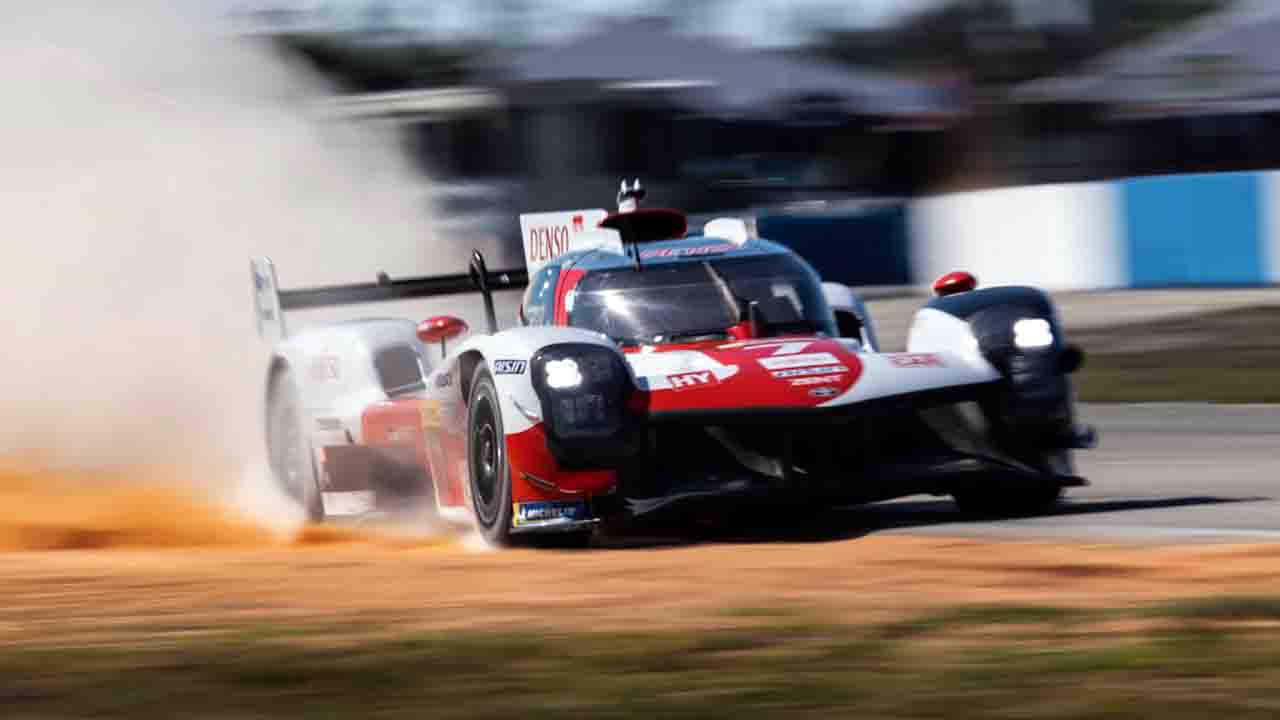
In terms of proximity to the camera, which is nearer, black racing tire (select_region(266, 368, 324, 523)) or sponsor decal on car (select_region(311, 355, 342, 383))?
sponsor decal on car (select_region(311, 355, 342, 383))

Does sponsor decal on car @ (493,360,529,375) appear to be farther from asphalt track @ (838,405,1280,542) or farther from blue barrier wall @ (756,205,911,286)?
blue barrier wall @ (756,205,911,286)

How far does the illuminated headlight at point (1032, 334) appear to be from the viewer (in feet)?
30.3

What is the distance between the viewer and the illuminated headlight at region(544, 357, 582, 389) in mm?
8492

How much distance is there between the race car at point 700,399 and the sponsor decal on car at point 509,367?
11 millimetres

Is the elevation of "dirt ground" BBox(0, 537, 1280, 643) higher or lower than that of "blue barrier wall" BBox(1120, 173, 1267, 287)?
higher

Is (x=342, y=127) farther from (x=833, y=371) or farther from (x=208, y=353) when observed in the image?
(x=833, y=371)

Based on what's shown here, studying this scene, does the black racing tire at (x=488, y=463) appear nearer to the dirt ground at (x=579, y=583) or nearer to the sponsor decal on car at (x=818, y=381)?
the dirt ground at (x=579, y=583)

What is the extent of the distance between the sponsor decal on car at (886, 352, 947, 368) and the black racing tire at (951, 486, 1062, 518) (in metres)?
0.70

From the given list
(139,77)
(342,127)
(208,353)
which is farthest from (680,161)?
(208,353)

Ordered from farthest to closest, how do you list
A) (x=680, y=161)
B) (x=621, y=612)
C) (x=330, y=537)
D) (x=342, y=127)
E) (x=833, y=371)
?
(x=680, y=161) < (x=342, y=127) < (x=330, y=537) < (x=833, y=371) < (x=621, y=612)

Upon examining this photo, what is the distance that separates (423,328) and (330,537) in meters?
1.13

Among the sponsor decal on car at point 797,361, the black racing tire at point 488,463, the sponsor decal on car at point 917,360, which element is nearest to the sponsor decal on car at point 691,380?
the sponsor decal on car at point 797,361

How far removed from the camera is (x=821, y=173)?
51.7 meters

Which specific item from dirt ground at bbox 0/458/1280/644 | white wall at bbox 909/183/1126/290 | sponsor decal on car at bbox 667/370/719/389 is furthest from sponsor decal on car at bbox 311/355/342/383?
white wall at bbox 909/183/1126/290
